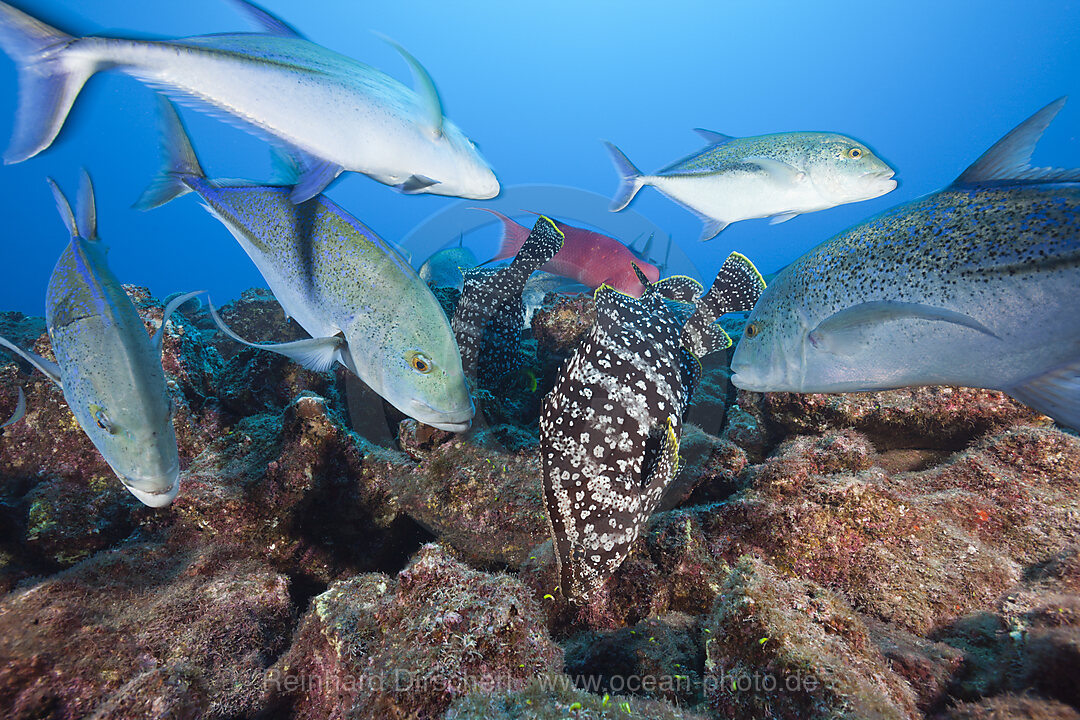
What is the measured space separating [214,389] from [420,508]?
2.80 metres

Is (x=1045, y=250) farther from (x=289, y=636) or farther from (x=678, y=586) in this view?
(x=289, y=636)

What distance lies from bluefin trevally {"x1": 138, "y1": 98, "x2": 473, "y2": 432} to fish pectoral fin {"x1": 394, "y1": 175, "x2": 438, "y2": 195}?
430mm

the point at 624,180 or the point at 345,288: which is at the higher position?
the point at 624,180

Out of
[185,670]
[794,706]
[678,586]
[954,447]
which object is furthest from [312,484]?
[954,447]

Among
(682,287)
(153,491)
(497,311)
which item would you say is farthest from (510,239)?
(153,491)

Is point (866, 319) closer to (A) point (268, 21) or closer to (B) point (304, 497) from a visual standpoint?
(A) point (268, 21)

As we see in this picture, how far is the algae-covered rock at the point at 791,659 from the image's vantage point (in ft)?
5.67

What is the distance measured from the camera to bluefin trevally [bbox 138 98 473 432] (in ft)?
8.18

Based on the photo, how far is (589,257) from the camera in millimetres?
5910

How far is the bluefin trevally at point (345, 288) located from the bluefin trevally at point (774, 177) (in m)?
2.66

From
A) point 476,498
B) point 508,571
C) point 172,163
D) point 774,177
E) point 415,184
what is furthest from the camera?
point 774,177

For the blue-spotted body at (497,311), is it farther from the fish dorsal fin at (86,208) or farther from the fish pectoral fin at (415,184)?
the fish dorsal fin at (86,208)

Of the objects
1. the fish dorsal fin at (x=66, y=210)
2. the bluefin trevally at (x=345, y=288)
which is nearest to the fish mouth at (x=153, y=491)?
the bluefin trevally at (x=345, y=288)

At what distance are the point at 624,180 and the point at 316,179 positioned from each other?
10.1 ft
